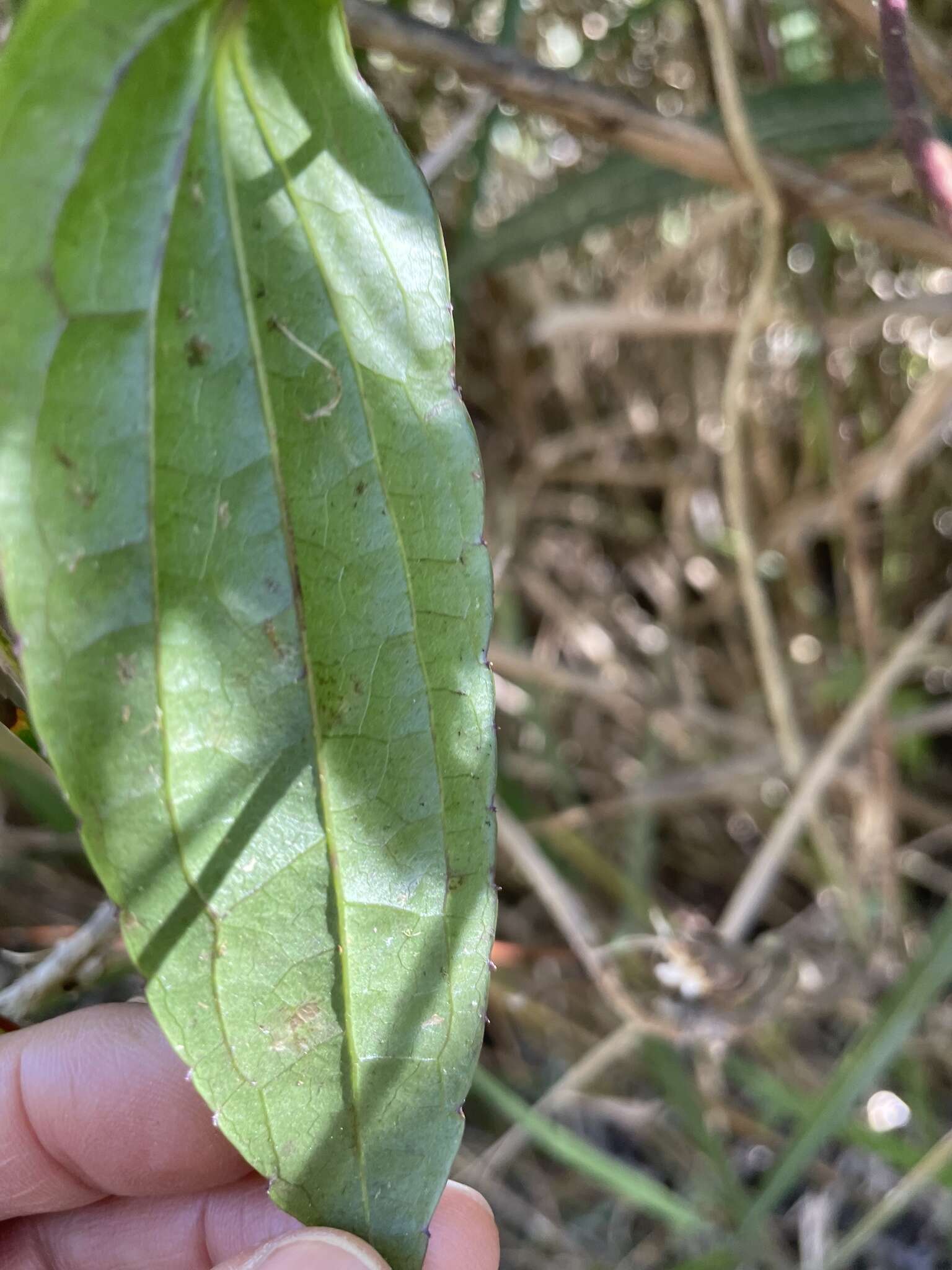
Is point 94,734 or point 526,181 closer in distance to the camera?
point 94,734

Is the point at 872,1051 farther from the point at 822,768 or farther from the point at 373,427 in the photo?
the point at 373,427

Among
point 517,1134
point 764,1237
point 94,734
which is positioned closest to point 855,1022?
point 764,1237

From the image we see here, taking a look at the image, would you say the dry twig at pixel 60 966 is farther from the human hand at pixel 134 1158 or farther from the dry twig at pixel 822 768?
the dry twig at pixel 822 768

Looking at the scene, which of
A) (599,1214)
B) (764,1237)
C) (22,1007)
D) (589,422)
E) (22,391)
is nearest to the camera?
(22,391)

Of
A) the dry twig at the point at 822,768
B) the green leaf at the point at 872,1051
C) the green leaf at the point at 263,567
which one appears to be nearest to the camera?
the green leaf at the point at 263,567

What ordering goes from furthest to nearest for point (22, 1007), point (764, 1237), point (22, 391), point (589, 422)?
point (589, 422) < point (764, 1237) < point (22, 1007) < point (22, 391)

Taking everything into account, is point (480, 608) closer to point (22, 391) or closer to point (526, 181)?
point (22, 391)

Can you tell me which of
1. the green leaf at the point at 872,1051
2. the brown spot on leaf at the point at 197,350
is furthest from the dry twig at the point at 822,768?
the brown spot on leaf at the point at 197,350
